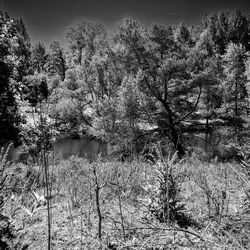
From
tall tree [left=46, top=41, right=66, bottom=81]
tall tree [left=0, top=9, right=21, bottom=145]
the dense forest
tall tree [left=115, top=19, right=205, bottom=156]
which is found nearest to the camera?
the dense forest

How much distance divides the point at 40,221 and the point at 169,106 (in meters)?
11.5

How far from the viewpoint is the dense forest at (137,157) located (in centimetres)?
205

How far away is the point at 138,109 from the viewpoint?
1279cm

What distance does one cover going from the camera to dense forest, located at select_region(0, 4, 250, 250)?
2047mm

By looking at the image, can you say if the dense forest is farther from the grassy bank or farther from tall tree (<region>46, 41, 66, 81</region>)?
tall tree (<region>46, 41, 66, 81</region>)

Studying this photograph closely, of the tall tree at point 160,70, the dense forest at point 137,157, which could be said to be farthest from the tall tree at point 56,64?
the tall tree at point 160,70

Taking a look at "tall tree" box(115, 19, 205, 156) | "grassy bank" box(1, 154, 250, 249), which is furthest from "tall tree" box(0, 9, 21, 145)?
"tall tree" box(115, 19, 205, 156)

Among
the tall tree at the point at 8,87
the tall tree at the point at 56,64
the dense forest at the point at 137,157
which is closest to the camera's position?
the dense forest at the point at 137,157

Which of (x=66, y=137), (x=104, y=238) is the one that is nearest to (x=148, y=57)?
(x=104, y=238)

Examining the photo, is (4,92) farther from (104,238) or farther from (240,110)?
(240,110)

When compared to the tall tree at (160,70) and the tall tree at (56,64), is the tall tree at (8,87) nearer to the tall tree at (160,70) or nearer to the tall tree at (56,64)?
the tall tree at (160,70)

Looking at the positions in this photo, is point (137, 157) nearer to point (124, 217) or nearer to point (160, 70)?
point (124, 217)

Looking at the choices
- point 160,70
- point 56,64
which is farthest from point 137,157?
point 56,64

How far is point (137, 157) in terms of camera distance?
4.59 metres
